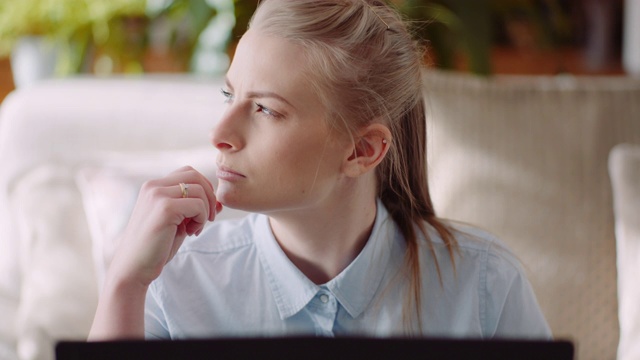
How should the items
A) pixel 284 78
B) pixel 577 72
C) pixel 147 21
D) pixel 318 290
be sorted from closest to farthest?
pixel 284 78 < pixel 318 290 < pixel 147 21 < pixel 577 72

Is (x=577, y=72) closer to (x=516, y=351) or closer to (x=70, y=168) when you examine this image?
(x=70, y=168)

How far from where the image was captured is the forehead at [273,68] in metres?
1.02

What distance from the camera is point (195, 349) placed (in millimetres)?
627

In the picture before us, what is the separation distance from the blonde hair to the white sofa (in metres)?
0.51

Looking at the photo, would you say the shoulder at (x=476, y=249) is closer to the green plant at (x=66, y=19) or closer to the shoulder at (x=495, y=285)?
the shoulder at (x=495, y=285)

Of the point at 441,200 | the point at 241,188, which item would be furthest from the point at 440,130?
the point at 241,188

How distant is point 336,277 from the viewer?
1.16 m

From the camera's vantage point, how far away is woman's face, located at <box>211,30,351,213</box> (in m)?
1.02

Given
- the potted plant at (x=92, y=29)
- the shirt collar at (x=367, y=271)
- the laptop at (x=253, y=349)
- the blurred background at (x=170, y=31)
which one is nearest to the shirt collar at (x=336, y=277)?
the shirt collar at (x=367, y=271)

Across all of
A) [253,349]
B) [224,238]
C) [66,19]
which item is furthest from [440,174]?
[66,19]

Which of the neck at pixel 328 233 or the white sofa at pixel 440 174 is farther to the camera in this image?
the white sofa at pixel 440 174

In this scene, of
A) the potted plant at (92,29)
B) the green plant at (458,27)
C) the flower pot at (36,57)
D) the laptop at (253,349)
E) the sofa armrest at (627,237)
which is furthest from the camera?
the flower pot at (36,57)

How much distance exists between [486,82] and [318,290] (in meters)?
0.85

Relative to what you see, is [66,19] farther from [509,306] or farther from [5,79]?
[509,306]
